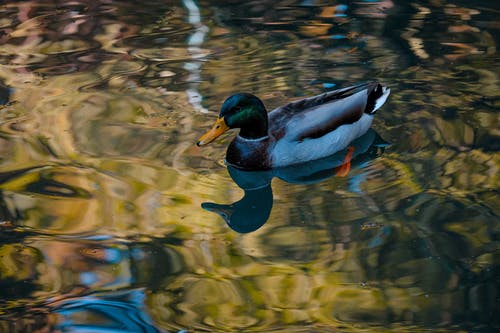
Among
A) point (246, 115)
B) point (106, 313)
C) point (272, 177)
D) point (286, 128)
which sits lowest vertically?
point (272, 177)

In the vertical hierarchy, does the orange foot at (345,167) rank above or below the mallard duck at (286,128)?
below

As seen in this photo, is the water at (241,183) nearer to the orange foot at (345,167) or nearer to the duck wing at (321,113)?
the orange foot at (345,167)

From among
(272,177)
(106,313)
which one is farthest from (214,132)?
(106,313)

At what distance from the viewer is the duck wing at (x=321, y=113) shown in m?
6.75

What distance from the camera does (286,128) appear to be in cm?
677

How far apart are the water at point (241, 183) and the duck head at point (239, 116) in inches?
11.6

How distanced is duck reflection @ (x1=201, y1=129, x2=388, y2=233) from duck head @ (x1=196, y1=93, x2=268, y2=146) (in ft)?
1.14

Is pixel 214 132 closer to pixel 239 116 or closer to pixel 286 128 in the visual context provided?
pixel 239 116

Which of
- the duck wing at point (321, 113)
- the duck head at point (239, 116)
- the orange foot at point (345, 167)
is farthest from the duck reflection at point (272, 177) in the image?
the duck head at point (239, 116)

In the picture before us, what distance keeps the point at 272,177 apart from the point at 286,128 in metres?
0.42

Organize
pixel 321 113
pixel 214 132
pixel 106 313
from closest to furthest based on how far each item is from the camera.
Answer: pixel 106 313 < pixel 214 132 < pixel 321 113

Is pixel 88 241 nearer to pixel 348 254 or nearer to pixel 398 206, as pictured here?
pixel 348 254

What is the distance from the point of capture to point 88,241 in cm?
566

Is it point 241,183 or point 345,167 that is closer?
point 241,183
